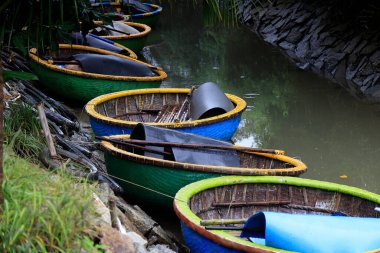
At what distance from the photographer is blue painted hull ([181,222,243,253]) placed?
199 inches

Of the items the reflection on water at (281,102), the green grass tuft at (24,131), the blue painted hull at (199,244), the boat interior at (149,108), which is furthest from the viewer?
the reflection on water at (281,102)

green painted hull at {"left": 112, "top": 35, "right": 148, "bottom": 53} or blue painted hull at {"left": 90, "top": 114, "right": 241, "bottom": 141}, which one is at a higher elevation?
blue painted hull at {"left": 90, "top": 114, "right": 241, "bottom": 141}

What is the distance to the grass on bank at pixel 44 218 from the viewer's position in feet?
11.2

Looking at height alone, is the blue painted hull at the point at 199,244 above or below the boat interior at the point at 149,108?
above

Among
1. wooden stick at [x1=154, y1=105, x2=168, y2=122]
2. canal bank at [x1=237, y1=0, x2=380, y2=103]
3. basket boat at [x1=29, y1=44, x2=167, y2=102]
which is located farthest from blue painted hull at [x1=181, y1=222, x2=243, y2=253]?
canal bank at [x1=237, y1=0, x2=380, y2=103]

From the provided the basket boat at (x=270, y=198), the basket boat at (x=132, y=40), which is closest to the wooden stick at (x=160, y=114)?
the basket boat at (x=270, y=198)

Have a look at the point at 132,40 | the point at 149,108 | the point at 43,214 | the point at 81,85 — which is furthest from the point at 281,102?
the point at 43,214

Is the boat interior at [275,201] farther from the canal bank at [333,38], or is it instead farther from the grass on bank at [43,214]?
the canal bank at [333,38]

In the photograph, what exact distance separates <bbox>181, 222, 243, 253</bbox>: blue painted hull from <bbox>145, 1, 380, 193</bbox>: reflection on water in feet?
10.7

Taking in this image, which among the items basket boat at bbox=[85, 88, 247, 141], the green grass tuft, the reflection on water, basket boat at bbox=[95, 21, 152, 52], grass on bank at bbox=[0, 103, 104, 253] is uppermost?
grass on bank at bbox=[0, 103, 104, 253]

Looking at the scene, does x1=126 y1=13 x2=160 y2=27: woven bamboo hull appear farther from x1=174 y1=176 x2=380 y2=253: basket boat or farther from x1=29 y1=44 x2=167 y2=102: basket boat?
x1=174 y1=176 x2=380 y2=253: basket boat

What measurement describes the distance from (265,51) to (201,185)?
10254mm

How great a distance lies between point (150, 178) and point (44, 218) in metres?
3.09

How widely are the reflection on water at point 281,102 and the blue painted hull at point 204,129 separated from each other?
40.4 inches
